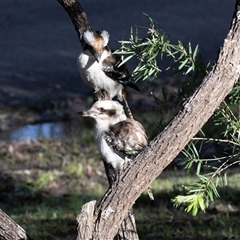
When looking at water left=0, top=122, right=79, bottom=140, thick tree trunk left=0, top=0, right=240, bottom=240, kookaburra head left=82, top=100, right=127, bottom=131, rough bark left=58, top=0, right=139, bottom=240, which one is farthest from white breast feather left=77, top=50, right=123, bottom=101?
water left=0, top=122, right=79, bottom=140

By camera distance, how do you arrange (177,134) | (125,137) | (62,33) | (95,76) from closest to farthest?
(177,134), (125,137), (95,76), (62,33)

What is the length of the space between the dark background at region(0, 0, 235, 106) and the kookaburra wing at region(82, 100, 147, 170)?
5.56 metres

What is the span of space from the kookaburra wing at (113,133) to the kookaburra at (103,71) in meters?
0.78

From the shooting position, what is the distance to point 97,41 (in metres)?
5.00

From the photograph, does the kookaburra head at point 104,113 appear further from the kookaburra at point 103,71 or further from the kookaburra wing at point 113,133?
the kookaburra at point 103,71

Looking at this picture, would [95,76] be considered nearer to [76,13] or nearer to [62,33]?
[76,13]

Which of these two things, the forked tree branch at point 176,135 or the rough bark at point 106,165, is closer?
the forked tree branch at point 176,135

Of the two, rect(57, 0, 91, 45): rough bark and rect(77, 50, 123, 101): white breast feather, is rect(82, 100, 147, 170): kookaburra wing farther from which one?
rect(77, 50, 123, 101): white breast feather

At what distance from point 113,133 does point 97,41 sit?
1004mm

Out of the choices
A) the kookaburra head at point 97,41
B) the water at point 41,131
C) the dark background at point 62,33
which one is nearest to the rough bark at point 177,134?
the kookaburra head at point 97,41

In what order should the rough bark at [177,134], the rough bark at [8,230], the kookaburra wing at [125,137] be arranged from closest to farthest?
the rough bark at [177,134] < the rough bark at [8,230] < the kookaburra wing at [125,137]

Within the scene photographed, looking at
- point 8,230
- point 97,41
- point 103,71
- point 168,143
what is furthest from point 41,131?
point 168,143

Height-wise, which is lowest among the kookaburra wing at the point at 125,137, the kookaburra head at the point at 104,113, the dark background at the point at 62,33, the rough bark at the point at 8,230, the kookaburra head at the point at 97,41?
the dark background at the point at 62,33

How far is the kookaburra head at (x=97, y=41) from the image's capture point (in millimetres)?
4770
